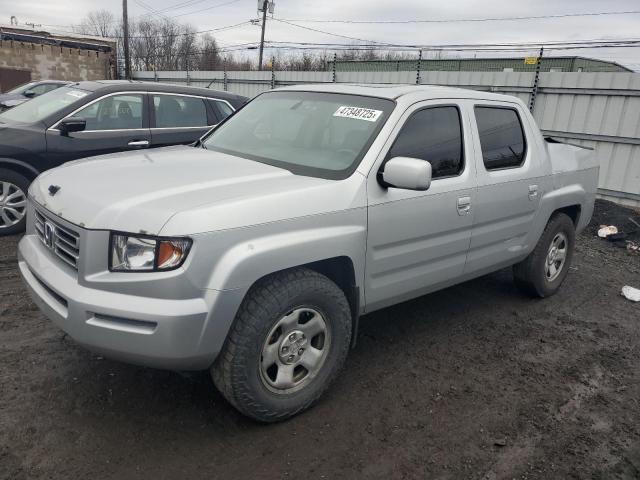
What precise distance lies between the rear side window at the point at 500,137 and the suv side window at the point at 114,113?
4333mm

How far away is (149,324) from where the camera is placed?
2422mm

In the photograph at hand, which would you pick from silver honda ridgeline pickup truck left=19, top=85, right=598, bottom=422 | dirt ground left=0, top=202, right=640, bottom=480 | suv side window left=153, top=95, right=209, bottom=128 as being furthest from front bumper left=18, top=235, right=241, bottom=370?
suv side window left=153, top=95, right=209, bottom=128

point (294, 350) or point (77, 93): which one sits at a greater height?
point (77, 93)

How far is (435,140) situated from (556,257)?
233 centimetres

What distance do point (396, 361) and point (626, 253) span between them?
16.0 feet

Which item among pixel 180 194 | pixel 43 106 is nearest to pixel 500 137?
pixel 180 194

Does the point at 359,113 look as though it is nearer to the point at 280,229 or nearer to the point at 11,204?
the point at 280,229

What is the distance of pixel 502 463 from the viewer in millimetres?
2785

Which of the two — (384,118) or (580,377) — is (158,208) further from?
(580,377)

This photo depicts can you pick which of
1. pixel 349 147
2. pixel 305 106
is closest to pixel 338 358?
pixel 349 147

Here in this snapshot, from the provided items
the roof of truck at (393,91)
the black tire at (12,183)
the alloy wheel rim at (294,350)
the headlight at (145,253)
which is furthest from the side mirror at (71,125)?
the alloy wheel rim at (294,350)

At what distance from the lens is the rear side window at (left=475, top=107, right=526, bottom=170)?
412cm

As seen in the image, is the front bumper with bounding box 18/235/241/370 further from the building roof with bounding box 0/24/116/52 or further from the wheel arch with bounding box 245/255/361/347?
the building roof with bounding box 0/24/116/52

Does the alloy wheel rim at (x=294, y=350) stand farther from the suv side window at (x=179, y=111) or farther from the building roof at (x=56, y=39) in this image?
the building roof at (x=56, y=39)
